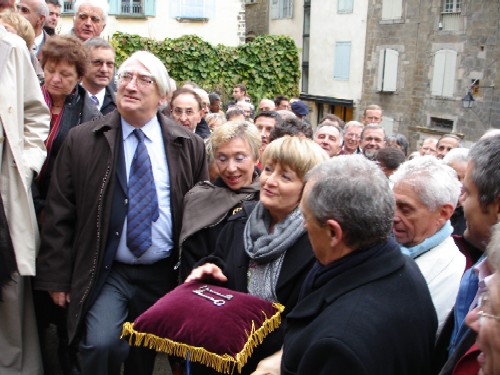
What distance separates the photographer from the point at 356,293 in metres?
1.78

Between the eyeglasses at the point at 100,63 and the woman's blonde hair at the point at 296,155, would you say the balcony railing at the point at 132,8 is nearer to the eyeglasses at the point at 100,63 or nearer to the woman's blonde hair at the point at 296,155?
the eyeglasses at the point at 100,63

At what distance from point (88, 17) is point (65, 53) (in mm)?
2125

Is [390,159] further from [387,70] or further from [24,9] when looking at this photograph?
[387,70]

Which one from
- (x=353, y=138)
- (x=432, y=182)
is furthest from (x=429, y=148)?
(x=432, y=182)

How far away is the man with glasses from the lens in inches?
170

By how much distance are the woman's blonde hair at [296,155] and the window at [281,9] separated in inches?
995

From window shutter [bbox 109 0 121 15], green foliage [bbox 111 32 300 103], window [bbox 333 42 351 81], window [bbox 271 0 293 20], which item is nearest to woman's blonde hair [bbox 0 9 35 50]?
green foliage [bbox 111 32 300 103]

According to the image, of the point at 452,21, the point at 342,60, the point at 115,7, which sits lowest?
the point at 342,60

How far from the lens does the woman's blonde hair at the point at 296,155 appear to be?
8.96 feet

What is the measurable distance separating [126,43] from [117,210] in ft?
39.0

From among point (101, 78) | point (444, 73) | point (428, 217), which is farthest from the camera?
point (444, 73)

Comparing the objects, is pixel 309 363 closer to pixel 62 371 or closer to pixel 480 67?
pixel 62 371

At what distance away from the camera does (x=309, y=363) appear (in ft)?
5.66

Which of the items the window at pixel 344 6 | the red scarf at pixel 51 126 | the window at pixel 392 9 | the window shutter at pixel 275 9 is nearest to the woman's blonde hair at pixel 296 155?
the red scarf at pixel 51 126
